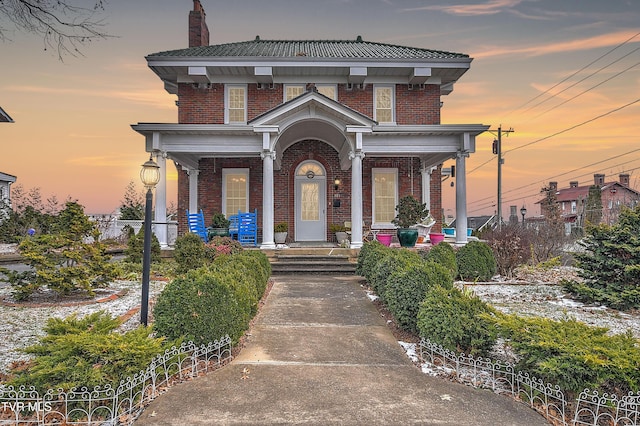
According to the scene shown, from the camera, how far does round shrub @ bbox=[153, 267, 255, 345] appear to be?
4.00 m

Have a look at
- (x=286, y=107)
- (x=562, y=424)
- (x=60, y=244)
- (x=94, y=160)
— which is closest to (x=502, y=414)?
(x=562, y=424)

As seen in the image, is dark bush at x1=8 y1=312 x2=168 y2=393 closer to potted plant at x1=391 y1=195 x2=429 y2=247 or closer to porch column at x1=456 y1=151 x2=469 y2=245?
potted plant at x1=391 y1=195 x2=429 y2=247

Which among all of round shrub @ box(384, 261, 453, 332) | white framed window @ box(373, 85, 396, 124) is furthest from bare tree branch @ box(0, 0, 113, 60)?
white framed window @ box(373, 85, 396, 124)

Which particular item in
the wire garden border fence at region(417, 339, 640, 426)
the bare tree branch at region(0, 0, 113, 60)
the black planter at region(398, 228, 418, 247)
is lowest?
the wire garden border fence at region(417, 339, 640, 426)

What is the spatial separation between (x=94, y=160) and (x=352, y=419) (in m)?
16.1

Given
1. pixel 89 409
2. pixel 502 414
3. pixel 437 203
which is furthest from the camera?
pixel 437 203

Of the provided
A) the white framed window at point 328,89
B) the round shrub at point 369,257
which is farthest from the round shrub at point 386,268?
the white framed window at point 328,89

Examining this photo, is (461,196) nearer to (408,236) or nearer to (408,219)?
(408,219)

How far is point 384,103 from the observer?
14594 mm

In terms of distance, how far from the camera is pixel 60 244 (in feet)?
22.7

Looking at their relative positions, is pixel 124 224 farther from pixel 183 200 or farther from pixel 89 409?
pixel 89 409

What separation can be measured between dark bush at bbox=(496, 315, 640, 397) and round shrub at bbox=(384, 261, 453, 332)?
1.44 metres

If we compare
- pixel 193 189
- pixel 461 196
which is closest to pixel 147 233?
pixel 193 189

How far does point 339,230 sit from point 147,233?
962 cm
